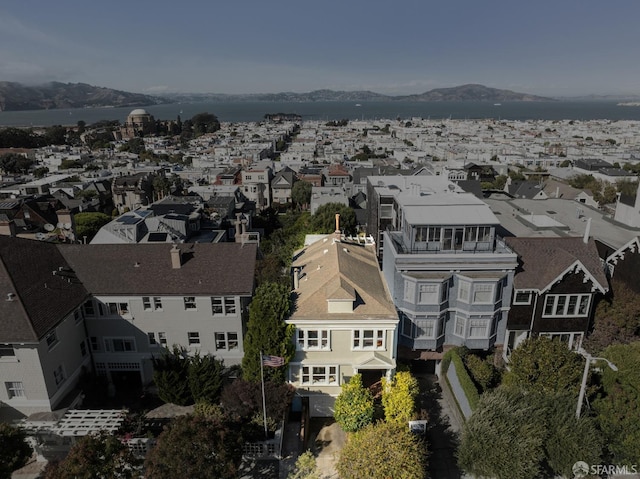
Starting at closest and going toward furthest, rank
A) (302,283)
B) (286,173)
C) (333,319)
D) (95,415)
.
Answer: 1. (95,415)
2. (333,319)
3. (302,283)
4. (286,173)

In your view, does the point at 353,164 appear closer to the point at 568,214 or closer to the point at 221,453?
the point at 568,214

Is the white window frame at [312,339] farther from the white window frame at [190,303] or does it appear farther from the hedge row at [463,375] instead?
the hedge row at [463,375]

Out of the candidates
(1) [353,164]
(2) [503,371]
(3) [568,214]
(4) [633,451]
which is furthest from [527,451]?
(1) [353,164]

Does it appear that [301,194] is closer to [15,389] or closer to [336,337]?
[336,337]

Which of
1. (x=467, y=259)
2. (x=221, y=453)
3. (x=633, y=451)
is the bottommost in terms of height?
(x=633, y=451)

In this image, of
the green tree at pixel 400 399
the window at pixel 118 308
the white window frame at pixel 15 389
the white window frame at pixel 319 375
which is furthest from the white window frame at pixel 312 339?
the white window frame at pixel 15 389

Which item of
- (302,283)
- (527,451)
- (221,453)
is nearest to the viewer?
(221,453)
